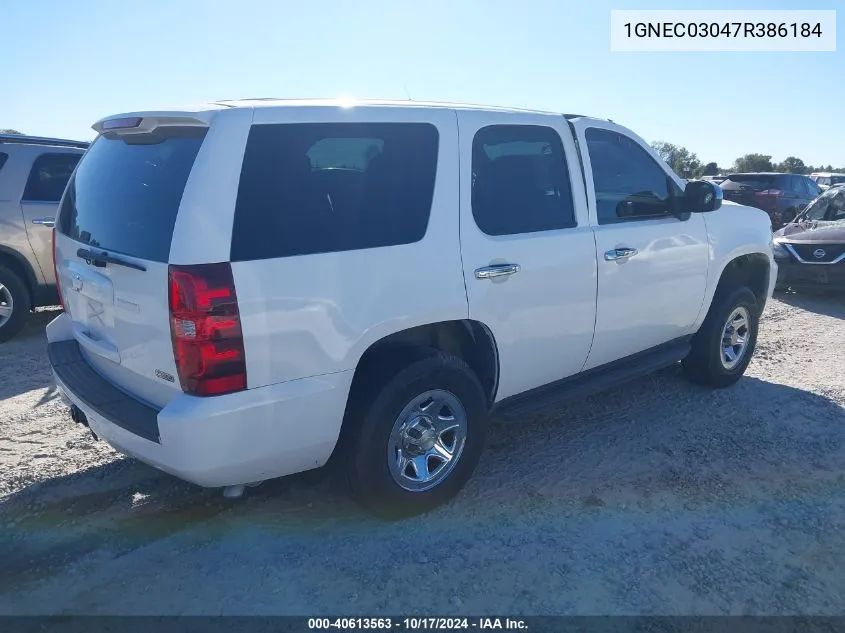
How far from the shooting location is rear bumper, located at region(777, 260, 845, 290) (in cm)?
861

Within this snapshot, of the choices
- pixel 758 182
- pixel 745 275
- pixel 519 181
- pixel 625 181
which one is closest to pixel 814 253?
pixel 745 275

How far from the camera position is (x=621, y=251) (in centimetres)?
404

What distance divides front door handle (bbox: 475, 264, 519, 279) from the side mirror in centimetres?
172

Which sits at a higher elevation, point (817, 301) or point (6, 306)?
point (6, 306)

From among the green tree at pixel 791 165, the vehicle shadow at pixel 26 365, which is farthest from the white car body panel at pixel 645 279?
the green tree at pixel 791 165

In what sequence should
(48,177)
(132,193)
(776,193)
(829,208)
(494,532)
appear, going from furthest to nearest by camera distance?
(776,193) < (829,208) < (48,177) < (494,532) < (132,193)

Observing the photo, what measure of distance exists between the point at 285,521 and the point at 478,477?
114cm

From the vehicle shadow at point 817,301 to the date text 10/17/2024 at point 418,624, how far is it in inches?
282

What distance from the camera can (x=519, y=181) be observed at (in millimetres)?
3695

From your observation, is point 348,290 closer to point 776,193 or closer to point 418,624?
point 418,624

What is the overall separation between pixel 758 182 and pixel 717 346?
548 inches

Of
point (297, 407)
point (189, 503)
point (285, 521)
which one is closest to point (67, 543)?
point (189, 503)

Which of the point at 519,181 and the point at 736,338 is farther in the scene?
the point at 736,338

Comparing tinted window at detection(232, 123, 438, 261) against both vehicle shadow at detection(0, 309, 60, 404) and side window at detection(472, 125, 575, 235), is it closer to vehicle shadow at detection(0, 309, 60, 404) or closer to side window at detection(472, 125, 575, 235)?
side window at detection(472, 125, 575, 235)
